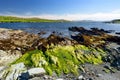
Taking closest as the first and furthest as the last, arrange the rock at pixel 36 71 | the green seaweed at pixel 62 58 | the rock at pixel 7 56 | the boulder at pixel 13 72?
the rock at pixel 36 71
the boulder at pixel 13 72
the green seaweed at pixel 62 58
the rock at pixel 7 56

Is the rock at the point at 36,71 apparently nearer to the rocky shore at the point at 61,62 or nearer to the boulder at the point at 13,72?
the rocky shore at the point at 61,62

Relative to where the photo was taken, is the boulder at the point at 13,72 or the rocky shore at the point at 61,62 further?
the rocky shore at the point at 61,62

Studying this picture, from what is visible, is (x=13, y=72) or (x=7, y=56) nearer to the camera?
(x=13, y=72)

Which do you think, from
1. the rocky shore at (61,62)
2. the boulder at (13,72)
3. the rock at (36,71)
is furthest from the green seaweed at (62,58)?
the boulder at (13,72)

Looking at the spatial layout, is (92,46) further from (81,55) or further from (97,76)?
(97,76)

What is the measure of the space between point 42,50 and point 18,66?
17.2ft

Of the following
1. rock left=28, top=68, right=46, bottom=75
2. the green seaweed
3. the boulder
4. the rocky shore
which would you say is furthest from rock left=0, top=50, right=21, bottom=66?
rock left=28, top=68, right=46, bottom=75

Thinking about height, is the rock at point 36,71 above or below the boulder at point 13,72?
above

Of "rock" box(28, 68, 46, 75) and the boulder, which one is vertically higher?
"rock" box(28, 68, 46, 75)

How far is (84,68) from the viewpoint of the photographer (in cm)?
2312

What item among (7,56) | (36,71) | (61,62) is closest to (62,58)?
(61,62)

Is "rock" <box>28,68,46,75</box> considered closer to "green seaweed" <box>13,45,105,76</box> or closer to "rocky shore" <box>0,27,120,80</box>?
"rocky shore" <box>0,27,120,80</box>

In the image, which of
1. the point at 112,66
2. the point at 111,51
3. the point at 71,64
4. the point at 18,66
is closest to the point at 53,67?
the point at 71,64

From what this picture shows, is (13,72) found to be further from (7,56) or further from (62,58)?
(62,58)
